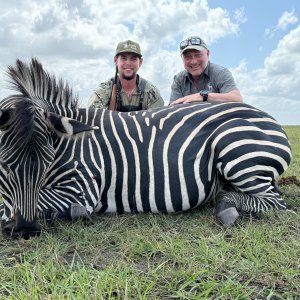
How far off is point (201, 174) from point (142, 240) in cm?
104

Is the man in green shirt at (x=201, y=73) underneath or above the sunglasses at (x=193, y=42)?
underneath

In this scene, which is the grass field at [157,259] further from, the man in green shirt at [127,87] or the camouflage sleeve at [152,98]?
the camouflage sleeve at [152,98]

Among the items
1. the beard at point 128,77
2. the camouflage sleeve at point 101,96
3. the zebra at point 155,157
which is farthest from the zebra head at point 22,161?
the beard at point 128,77

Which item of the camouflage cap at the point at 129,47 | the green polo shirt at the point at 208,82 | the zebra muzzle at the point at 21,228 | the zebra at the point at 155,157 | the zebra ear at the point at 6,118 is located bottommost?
the zebra muzzle at the point at 21,228

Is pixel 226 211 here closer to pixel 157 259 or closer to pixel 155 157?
pixel 155 157

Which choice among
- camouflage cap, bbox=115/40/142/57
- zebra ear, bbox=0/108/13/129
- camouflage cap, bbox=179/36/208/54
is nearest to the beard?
camouflage cap, bbox=115/40/142/57

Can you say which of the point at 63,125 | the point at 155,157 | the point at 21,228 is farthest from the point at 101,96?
the point at 21,228

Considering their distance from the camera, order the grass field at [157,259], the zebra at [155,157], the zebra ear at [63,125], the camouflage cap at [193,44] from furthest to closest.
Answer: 1. the camouflage cap at [193,44]
2. the zebra at [155,157]
3. the zebra ear at [63,125]
4. the grass field at [157,259]

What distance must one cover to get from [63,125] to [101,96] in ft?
10.4

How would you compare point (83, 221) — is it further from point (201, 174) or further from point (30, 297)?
point (30, 297)

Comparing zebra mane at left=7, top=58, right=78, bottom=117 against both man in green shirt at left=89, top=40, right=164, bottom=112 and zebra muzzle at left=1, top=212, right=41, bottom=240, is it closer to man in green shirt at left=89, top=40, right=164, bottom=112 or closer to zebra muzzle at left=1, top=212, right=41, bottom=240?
zebra muzzle at left=1, top=212, right=41, bottom=240

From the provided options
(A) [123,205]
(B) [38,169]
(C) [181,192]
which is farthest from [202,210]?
(B) [38,169]

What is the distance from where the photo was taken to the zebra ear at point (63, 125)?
335 centimetres

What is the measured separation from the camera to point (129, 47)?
6355 millimetres
